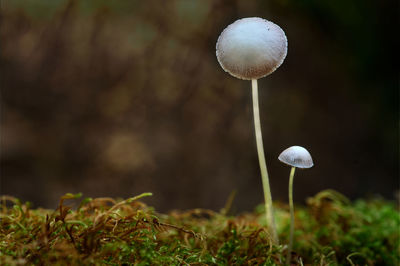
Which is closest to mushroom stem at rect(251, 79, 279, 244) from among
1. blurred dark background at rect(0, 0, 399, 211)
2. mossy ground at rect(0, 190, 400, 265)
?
mossy ground at rect(0, 190, 400, 265)

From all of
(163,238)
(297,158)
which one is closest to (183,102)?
(163,238)

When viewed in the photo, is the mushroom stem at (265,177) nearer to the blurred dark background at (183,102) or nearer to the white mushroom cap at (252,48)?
the white mushroom cap at (252,48)

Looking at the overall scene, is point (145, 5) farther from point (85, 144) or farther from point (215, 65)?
point (85, 144)

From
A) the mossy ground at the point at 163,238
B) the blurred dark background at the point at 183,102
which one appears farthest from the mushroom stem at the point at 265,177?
the blurred dark background at the point at 183,102

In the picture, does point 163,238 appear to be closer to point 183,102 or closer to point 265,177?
point 265,177

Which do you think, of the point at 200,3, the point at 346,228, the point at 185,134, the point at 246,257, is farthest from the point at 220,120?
the point at 246,257
